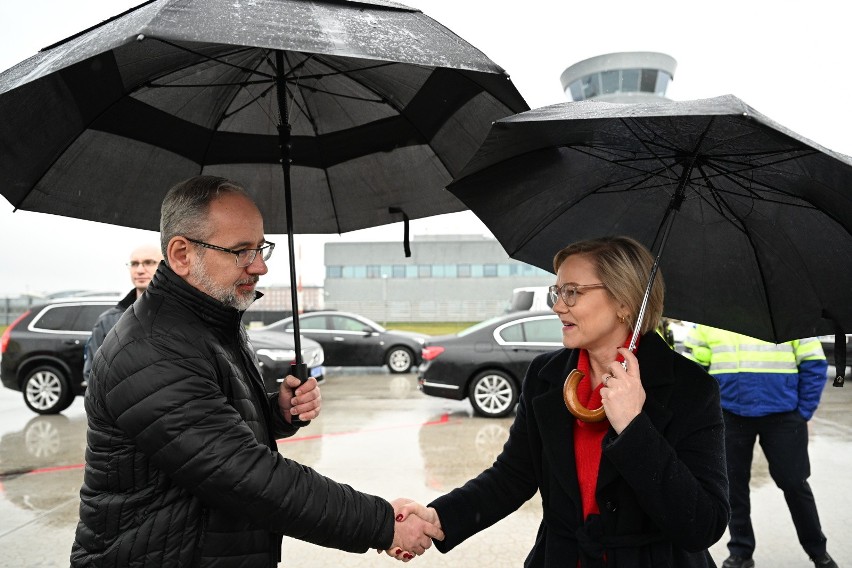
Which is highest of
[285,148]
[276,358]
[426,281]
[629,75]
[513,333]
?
[629,75]

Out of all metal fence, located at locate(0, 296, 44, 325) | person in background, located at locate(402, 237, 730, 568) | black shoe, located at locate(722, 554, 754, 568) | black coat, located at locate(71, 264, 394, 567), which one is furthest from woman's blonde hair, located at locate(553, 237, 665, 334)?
metal fence, located at locate(0, 296, 44, 325)

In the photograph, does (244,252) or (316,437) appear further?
(316,437)

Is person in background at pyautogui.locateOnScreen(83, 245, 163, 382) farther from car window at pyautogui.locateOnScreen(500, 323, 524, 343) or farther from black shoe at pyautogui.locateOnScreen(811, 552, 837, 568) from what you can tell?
car window at pyautogui.locateOnScreen(500, 323, 524, 343)

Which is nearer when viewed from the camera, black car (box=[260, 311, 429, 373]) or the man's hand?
the man's hand

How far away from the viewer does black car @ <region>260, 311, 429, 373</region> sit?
16094 mm

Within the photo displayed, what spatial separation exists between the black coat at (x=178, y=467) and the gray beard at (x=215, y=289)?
8 centimetres

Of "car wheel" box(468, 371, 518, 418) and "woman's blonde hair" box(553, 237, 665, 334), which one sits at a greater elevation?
"woman's blonde hair" box(553, 237, 665, 334)

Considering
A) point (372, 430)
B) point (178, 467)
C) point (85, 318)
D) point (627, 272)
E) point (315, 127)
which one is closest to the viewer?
point (178, 467)

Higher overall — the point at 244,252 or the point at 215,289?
the point at 244,252

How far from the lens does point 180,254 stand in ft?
7.00

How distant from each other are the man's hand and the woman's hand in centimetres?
112

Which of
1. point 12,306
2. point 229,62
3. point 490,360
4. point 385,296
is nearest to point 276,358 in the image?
point 490,360

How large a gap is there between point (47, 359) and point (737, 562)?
978 cm

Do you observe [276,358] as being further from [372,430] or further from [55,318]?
[55,318]
